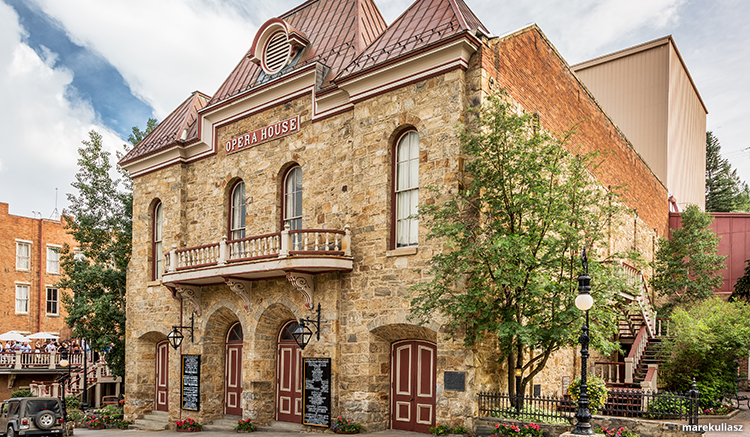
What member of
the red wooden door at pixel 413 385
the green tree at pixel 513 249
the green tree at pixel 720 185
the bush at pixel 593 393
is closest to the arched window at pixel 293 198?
the red wooden door at pixel 413 385

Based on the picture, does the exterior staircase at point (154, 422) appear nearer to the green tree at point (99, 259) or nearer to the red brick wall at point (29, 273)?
the green tree at point (99, 259)

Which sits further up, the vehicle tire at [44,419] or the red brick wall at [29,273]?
the red brick wall at [29,273]

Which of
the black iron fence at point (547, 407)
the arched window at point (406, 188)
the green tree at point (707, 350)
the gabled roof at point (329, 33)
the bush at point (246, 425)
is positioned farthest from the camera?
the gabled roof at point (329, 33)

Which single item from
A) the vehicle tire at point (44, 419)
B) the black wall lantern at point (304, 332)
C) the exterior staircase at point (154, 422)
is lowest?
the exterior staircase at point (154, 422)

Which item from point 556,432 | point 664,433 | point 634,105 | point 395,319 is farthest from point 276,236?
point 634,105

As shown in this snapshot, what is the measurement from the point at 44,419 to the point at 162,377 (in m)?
5.41

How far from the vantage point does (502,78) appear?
14031 mm

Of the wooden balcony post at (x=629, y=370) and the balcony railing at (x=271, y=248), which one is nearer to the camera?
the balcony railing at (x=271, y=248)

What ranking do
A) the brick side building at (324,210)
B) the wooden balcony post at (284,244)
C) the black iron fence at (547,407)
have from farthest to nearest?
1. the wooden balcony post at (284,244)
2. the brick side building at (324,210)
3. the black iron fence at (547,407)

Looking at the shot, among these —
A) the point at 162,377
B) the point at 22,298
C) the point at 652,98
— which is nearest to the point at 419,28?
the point at 162,377

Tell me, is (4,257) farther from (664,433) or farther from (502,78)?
(664,433)

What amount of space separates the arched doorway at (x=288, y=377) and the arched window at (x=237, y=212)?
3.54 m

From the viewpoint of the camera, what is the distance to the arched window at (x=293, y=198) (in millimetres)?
16922

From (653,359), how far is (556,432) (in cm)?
812
